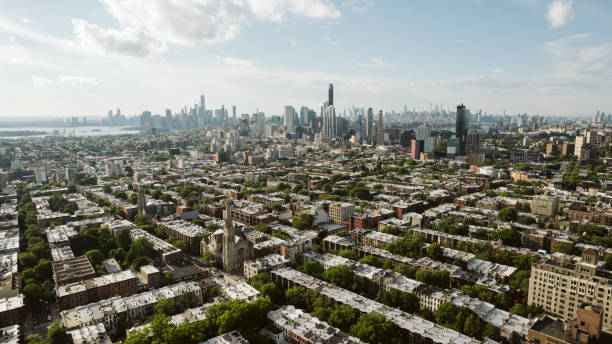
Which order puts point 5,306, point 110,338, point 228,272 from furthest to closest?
point 228,272
point 5,306
point 110,338

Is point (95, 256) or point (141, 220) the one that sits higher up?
point (141, 220)

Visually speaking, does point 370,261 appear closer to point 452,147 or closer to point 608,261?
point 608,261

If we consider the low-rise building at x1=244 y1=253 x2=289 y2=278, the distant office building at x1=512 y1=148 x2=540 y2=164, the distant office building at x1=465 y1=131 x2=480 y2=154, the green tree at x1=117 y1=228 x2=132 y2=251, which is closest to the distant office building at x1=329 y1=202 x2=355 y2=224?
Answer: the low-rise building at x1=244 y1=253 x2=289 y2=278

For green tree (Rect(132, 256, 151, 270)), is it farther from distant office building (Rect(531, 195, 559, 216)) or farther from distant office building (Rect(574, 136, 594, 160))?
distant office building (Rect(574, 136, 594, 160))

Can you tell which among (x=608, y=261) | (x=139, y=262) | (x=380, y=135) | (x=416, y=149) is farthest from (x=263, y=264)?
(x=380, y=135)

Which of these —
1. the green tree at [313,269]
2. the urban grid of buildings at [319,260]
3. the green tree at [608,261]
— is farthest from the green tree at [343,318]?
the green tree at [608,261]

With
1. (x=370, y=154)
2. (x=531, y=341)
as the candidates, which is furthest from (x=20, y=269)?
(x=370, y=154)

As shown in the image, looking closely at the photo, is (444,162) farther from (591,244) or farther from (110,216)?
(110,216)
